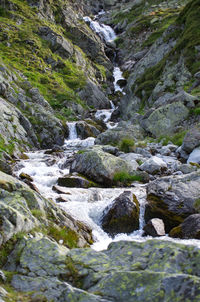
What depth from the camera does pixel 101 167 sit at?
17656 millimetres

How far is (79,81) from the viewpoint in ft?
184

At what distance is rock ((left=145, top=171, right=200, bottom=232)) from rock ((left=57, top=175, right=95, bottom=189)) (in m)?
4.93

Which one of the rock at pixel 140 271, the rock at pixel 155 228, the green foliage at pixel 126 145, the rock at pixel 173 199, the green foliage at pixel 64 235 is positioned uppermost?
the rock at pixel 140 271

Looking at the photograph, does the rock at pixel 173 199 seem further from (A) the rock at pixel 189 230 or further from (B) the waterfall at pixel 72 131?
(B) the waterfall at pixel 72 131

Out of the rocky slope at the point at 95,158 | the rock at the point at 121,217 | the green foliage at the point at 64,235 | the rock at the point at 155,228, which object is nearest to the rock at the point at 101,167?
the rocky slope at the point at 95,158

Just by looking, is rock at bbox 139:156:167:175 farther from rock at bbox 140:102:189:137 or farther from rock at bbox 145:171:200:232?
rock at bbox 140:102:189:137

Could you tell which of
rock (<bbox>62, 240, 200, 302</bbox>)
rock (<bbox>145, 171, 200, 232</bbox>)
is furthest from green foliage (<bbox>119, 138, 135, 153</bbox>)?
rock (<bbox>62, 240, 200, 302</bbox>)

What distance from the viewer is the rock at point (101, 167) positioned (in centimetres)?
1727

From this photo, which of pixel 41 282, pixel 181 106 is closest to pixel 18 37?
pixel 181 106

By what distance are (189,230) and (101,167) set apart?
29.1ft

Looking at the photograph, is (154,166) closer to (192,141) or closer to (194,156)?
(194,156)

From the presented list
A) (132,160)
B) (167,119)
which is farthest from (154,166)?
(167,119)

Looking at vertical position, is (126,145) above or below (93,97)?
below

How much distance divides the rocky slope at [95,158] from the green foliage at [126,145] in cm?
10
